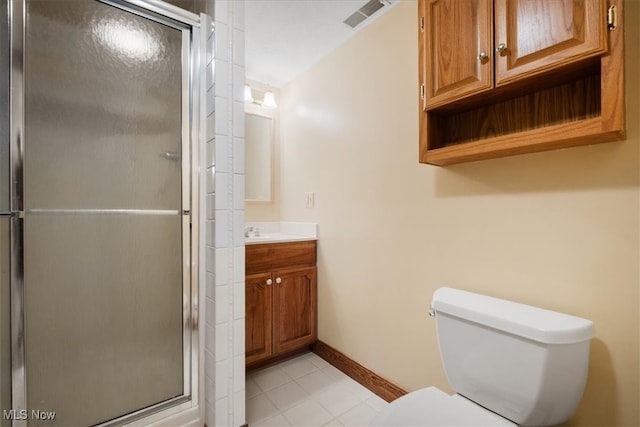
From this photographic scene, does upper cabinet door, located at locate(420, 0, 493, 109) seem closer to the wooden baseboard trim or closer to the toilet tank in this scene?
the toilet tank

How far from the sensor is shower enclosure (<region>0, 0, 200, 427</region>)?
1.10m

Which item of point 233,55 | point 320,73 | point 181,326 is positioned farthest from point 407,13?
point 181,326

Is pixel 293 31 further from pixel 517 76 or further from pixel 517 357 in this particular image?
pixel 517 357

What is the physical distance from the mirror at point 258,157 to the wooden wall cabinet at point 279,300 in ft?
2.11

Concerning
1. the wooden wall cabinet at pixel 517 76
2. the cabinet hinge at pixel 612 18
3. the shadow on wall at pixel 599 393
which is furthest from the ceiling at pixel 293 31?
the shadow on wall at pixel 599 393

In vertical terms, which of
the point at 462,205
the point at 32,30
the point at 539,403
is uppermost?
the point at 32,30

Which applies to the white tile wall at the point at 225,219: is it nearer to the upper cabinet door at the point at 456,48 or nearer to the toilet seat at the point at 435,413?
the toilet seat at the point at 435,413

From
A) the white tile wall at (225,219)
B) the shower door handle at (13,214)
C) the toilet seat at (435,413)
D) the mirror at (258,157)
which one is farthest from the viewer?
the mirror at (258,157)

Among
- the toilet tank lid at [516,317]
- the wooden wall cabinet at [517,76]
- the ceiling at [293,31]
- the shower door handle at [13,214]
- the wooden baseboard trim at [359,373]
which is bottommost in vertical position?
the wooden baseboard trim at [359,373]

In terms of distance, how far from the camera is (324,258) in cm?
221

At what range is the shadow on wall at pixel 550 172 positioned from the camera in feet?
3.13

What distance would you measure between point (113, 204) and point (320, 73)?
165 centimetres

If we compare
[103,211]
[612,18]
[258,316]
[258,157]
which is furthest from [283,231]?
[612,18]

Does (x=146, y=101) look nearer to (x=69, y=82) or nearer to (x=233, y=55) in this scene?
(x=69, y=82)
